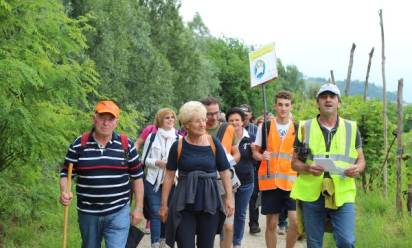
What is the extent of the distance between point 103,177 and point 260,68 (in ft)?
14.5

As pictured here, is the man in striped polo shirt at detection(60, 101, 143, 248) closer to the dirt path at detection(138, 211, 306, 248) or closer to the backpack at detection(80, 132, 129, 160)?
the backpack at detection(80, 132, 129, 160)

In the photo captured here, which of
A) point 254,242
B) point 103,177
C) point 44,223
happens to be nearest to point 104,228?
point 103,177

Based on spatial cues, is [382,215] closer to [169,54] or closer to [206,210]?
[206,210]

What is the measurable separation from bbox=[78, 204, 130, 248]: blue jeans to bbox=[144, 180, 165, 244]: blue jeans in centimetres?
246

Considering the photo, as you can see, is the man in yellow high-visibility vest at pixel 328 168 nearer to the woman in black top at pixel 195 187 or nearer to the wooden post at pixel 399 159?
the woman in black top at pixel 195 187

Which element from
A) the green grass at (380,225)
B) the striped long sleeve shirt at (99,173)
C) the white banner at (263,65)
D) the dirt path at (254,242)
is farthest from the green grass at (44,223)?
the white banner at (263,65)

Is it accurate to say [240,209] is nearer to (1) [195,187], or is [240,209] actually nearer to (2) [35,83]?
(1) [195,187]

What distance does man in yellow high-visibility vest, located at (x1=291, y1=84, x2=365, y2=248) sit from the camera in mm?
4992

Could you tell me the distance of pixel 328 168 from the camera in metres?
4.97

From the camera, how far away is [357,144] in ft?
16.8

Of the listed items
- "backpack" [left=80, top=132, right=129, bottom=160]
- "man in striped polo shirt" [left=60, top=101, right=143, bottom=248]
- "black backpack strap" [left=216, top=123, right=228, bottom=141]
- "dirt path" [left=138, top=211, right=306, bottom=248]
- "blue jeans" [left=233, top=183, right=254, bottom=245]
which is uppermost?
"black backpack strap" [left=216, top=123, right=228, bottom=141]

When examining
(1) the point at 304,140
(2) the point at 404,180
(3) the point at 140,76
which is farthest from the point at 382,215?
(3) the point at 140,76

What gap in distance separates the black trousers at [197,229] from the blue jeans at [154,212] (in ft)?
7.63

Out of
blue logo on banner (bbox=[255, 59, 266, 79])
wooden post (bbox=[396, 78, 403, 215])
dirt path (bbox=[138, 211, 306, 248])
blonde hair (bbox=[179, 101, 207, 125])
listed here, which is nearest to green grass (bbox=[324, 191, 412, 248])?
wooden post (bbox=[396, 78, 403, 215])
